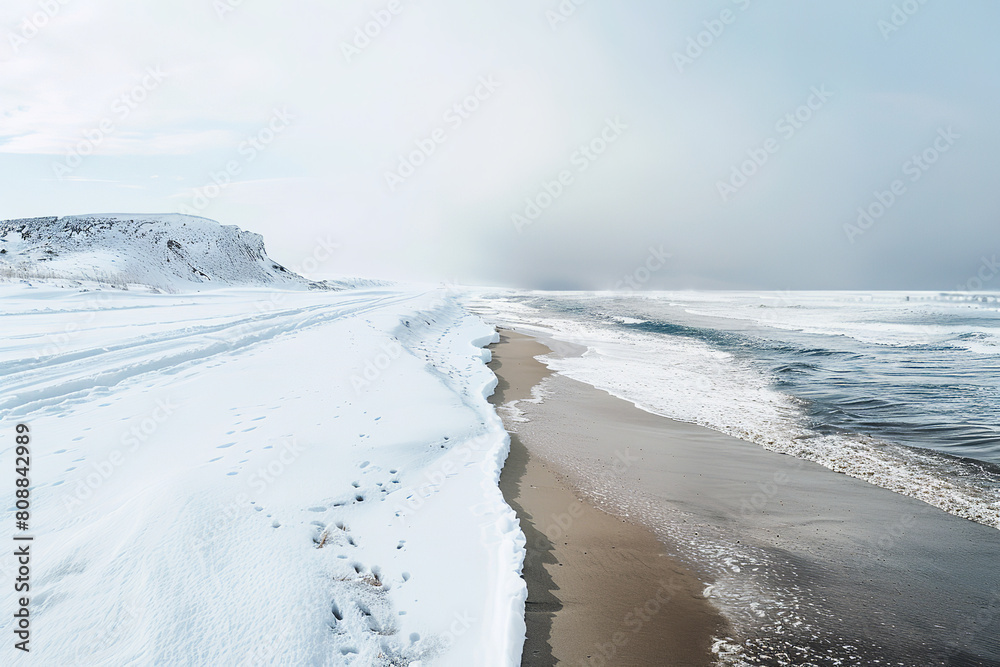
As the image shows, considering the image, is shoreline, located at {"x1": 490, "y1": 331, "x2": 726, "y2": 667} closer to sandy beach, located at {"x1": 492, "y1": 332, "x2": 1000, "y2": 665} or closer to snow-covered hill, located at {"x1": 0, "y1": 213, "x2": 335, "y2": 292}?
sandy beach, located at {"x1": 492, "y1": 332, "x2": 1000, "y2": 665}

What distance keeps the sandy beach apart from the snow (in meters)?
0.53

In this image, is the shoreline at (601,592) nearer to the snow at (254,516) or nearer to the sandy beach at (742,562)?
the sandy beach at (742,562)

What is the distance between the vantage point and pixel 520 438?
7867 millimetres

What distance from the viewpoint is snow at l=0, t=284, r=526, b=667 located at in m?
2.71

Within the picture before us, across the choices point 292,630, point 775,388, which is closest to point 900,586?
point 292,630

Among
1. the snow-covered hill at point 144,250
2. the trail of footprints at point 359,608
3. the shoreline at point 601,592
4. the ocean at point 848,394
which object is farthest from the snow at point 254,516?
the snow-covered hill at point 144,250

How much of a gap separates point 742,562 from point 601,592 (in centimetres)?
155

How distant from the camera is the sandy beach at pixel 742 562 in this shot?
3324mm

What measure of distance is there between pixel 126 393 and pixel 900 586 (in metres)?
9.64

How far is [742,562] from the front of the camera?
4.34 meters

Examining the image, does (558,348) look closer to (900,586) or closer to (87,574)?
(900,586)

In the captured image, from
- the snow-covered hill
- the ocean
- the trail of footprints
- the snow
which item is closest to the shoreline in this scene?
the snow

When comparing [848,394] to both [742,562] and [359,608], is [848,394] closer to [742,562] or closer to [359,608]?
[742,562]

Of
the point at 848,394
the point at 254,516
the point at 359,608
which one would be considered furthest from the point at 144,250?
the point at 848,394
